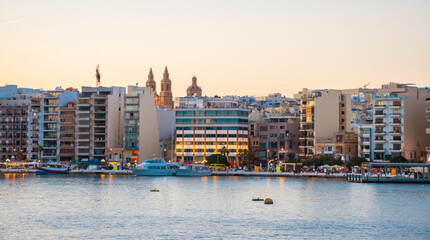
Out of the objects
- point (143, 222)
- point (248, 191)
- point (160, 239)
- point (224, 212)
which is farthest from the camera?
point (248, 191)

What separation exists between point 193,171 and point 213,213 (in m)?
98.6

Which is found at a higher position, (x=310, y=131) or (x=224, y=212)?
(x=310, y=131)

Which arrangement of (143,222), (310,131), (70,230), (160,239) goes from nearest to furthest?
1. (160,239)
2. (70,230)
3. (143,222)
4. (310,131)

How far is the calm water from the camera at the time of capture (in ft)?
233

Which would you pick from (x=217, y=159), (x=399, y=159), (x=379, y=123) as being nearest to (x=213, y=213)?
(x=399, y=159)

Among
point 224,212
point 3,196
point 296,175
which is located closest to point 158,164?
point 296,175

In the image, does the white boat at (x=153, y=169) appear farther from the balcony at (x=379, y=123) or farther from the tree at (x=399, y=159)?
the tree at (x=399, y=159)

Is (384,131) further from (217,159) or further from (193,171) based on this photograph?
(193,171)

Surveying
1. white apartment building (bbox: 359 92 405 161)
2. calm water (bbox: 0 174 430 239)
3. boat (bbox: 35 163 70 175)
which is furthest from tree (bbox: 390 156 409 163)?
boat (bbox: 35 163 70 175)

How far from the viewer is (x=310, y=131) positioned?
19138 cm

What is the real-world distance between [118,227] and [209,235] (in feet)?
32.1

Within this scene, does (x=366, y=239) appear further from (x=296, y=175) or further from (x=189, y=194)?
(x=296, y=175)

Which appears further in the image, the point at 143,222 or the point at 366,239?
the point at 143,222

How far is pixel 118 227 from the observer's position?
74188mm
